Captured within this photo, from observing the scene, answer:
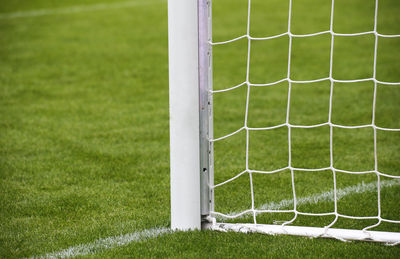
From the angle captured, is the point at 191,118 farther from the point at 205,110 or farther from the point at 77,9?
the point at 77,9

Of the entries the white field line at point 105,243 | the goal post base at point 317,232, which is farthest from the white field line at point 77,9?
the goal post base at point 317,232

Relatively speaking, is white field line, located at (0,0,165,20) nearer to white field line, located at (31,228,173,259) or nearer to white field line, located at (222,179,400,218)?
white field line, located at (222,179,400,218)

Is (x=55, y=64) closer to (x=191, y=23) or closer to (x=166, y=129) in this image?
(x=166, y=129)

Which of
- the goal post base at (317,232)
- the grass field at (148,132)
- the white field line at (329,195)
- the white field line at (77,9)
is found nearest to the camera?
the goal post base at (317,232)

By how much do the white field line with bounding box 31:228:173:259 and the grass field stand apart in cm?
1

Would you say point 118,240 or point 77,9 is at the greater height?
point 77,9

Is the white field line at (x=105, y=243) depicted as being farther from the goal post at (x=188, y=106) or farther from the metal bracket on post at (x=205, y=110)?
the metal bracket on post at (x=205, y=110)

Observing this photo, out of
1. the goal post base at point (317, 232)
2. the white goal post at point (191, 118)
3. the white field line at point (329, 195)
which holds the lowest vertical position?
the white field line at point (329, 195)

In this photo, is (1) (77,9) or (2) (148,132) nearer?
(2) (148,132)

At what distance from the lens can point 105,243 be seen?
318 cm

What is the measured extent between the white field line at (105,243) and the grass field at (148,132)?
0.01 m

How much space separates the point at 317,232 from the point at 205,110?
2.59 ft

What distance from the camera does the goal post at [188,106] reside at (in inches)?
125

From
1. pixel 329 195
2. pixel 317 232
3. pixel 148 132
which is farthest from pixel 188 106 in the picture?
pixel 148 132
